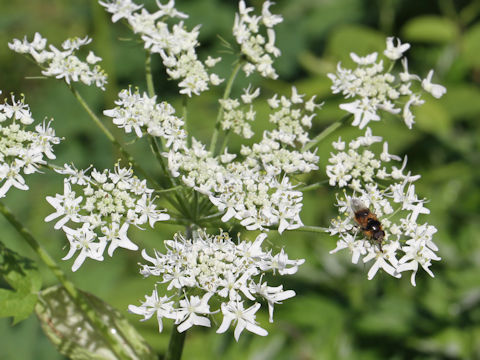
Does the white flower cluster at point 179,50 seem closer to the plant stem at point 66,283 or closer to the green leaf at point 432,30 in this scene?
the plant stem at point 66,283

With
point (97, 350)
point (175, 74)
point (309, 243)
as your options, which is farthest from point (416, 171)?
point (97, 350)

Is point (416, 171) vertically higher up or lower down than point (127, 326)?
lower down

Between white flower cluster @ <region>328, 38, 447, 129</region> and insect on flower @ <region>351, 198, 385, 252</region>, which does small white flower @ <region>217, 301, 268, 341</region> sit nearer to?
insect on flower @ <region>351, 198, 385, 252</region>

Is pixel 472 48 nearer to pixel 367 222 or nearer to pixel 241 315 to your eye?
pixel 367 222

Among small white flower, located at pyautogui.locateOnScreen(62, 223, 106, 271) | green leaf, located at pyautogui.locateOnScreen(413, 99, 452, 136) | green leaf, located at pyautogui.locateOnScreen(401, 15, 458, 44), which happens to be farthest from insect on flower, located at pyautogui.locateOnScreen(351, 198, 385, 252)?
green leaf, located at pyautogui.locateOnScreen(401, 15, 458, 44)

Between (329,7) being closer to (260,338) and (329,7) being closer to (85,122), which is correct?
(85,122)

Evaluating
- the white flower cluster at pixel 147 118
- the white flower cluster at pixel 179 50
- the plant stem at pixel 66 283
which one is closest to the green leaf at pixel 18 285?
the plant stem at pixel 66 283
